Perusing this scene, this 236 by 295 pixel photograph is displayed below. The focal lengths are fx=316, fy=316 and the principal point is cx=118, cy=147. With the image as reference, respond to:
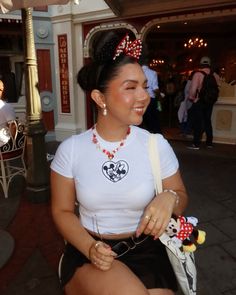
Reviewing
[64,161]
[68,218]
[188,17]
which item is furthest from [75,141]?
[188,17]

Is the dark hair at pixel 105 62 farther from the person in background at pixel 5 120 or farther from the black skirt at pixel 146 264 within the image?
the person in background at pixel 5 120

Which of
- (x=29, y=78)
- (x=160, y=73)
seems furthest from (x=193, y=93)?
(x=160, y=73)

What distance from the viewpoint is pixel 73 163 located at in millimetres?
1630

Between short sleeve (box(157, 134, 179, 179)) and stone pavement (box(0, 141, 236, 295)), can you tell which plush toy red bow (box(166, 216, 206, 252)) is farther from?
stone pavement (box(0, 141, 236, 295))

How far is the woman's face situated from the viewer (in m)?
1.59

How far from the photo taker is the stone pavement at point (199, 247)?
2633mm

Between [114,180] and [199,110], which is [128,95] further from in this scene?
[199,110]

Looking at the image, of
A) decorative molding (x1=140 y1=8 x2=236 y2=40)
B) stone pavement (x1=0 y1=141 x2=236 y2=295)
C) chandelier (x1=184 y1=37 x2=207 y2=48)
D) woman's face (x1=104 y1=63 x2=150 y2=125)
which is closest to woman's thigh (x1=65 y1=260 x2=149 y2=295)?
woman's face (x1=104 y1=63 x2=150 y2=125)

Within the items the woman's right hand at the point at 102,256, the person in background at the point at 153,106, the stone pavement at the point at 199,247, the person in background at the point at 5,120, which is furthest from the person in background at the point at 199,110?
the woman's right hand at the point at 102,256

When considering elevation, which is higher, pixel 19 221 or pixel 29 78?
pixel 29 78

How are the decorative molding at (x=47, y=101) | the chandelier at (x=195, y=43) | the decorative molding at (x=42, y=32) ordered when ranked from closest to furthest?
the decorative molding at (x=42, y=32)
the decorative molding at (x=47, y=101)
the chandelier at (x=195, y=43)

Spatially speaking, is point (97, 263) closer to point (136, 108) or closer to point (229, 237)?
point (136, 108)

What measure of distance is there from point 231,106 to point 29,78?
15.4 feet

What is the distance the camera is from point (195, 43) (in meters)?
12.4
